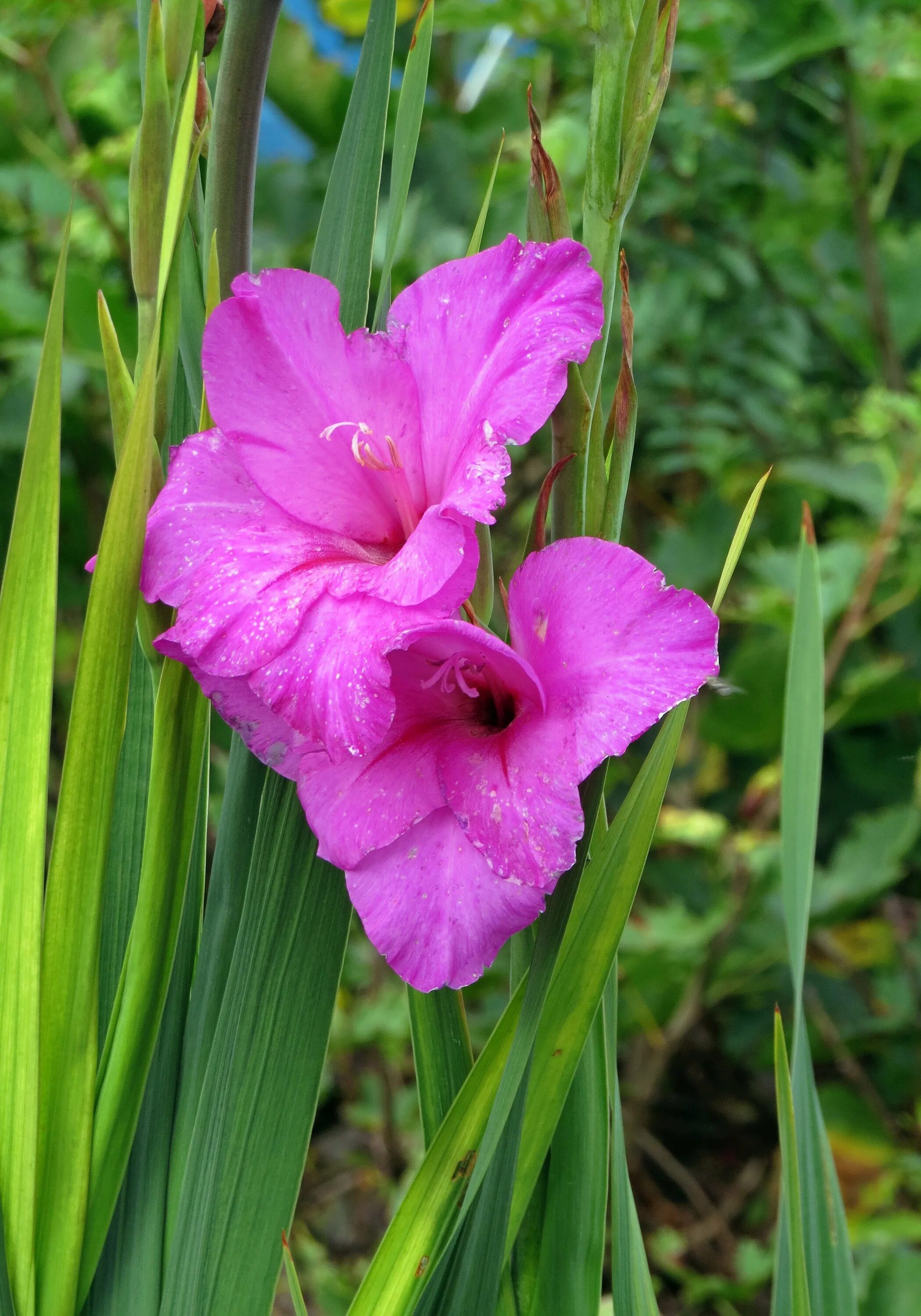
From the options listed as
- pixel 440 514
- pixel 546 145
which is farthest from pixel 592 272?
pixel 546 145

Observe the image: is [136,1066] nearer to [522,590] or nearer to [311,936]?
[311,936]

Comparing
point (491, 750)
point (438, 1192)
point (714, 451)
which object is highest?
point (491, 750)

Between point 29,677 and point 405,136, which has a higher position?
point 405,136

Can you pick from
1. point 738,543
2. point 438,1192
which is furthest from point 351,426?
point 438,1192

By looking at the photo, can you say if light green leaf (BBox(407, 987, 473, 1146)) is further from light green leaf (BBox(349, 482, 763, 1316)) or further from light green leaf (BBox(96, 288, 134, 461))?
light green leaf (BBox(96, 288, 134, 461))

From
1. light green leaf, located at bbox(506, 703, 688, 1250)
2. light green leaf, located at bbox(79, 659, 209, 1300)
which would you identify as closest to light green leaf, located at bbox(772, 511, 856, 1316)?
light green leaf, located at bbox(506, 703, 688, 1250)

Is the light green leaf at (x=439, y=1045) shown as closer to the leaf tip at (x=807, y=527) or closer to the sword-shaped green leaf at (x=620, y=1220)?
the sword-shaped green leaf at (x=620, y=1220)

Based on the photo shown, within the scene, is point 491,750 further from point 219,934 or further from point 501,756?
point 219,934
